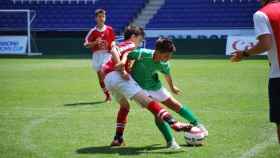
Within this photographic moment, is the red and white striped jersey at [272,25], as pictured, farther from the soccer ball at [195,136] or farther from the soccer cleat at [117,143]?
the soccer cleat at [117,143]

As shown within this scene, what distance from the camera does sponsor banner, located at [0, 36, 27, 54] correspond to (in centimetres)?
3712

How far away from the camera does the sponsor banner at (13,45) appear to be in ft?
122

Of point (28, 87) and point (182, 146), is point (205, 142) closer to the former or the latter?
point (182, 146)

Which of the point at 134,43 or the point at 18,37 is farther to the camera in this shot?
the point at 18,37

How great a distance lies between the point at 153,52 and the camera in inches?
342

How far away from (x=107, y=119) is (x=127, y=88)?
3.52 m

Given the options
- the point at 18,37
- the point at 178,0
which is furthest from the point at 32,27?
the point at 178,0

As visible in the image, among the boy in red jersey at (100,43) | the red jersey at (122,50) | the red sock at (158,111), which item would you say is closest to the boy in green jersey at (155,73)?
the red jersey at (122,50)

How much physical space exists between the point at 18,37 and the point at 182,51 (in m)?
10.2

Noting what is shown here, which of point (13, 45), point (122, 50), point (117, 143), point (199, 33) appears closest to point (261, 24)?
point (122, 50)

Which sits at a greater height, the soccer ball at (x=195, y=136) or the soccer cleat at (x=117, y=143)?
the soccer ball at (x=195, y=136)

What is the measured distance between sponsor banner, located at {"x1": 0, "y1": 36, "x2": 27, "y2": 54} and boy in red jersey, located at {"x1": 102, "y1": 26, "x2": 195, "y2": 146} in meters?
29.1

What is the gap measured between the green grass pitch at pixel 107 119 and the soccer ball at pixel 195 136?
0.13 meters

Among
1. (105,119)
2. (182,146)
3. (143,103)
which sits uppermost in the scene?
(143,103)
